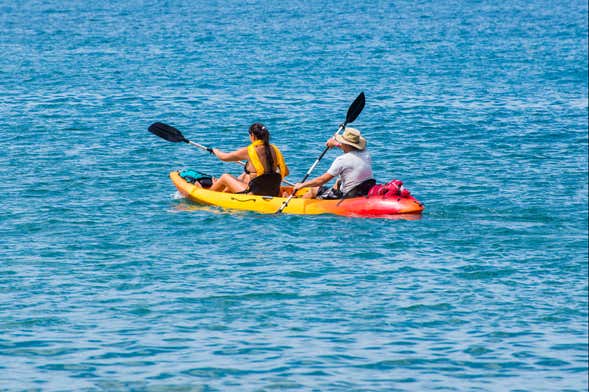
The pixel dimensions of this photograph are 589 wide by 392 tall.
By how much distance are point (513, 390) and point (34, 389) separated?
421cm

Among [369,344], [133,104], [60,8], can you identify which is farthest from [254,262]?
[60,8]

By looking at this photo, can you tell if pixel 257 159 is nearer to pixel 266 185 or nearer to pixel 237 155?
pixel 266 185

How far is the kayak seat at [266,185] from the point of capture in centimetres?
1858

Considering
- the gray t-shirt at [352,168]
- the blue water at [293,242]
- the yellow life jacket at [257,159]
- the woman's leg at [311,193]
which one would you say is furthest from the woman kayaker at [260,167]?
the gray t-shirt at [352,168]

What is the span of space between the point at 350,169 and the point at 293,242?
1.87m

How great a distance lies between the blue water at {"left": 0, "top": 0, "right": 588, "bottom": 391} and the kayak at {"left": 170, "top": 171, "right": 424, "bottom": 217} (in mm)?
214

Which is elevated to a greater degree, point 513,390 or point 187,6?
point 187,6

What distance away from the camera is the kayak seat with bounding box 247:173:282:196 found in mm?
18580

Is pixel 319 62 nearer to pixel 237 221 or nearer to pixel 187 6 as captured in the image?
pixel 237 221

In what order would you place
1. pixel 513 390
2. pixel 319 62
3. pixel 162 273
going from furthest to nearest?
1. pixel 319 62
2. pixel 162 273
3. pixel 513 390

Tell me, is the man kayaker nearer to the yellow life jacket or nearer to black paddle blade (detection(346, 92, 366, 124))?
the yellow life jacket

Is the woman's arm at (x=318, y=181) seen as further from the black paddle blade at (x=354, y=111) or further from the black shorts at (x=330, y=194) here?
the black paddle blade at (x=354, y=111)

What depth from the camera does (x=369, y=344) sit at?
12.2 m

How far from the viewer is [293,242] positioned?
659 inches
